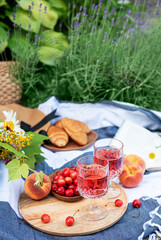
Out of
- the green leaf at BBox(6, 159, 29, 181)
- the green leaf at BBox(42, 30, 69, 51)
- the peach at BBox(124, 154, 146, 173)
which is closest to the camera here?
the green leaf at BBox(6, 159, 29, 181)

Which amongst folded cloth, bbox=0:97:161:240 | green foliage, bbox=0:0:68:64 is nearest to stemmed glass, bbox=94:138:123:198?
folded cloth, bbox=0:97:161:240

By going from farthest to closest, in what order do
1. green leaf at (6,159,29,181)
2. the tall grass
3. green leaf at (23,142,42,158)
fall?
the tall grass < green leaf at (23,142,42,158) < green leaf at (6,159,29,181)

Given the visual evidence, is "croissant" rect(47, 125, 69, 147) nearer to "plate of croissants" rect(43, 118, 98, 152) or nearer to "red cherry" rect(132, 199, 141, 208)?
"plate of croissants" rect(43, 118, 98, 152)

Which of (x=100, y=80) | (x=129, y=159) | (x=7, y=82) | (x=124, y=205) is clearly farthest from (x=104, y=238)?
(x=7, y=82)

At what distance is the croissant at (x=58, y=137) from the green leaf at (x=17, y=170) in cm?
68

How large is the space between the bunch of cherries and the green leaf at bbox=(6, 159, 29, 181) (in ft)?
0.54

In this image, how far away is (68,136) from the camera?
211 centimetres

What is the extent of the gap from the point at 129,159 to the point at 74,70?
1147mm

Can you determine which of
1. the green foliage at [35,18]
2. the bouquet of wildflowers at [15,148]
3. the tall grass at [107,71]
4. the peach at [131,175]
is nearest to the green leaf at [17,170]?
the bouquet of wildflowers at [15,148]

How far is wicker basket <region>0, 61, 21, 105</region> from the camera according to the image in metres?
2.51

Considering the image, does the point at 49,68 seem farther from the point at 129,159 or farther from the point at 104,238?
the point at 104,238

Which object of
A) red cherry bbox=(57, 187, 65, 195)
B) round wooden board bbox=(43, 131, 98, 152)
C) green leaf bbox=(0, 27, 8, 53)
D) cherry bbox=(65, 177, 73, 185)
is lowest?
round wooden board bbox=(43, 131, 98, 152)

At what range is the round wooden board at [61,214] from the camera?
3.84 feet

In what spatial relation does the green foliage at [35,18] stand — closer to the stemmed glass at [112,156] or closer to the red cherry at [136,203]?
the stemmed glass at [112,156]
